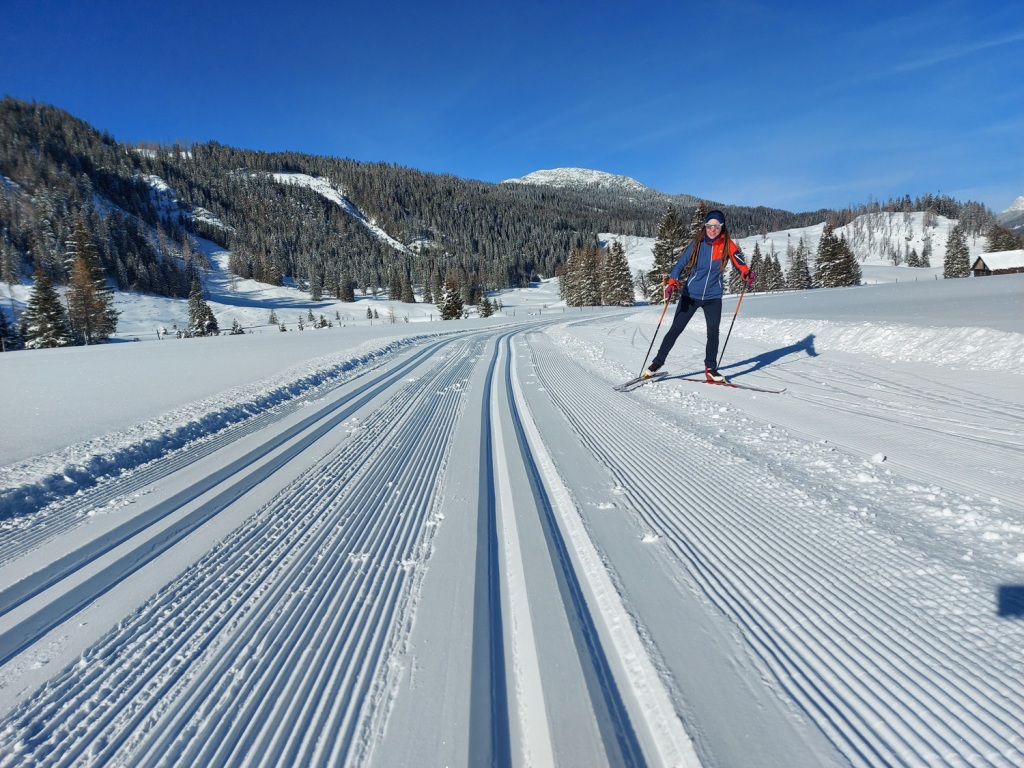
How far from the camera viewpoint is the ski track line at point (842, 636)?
1.23 metres

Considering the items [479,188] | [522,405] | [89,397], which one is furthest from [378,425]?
[479,188]

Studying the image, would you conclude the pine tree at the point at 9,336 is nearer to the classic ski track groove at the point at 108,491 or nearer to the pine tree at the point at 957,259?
the classic ski track groove at the point at 108,491

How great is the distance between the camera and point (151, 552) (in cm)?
245

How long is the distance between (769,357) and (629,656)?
278 inches

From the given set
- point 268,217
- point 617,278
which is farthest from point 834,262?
point 268,217

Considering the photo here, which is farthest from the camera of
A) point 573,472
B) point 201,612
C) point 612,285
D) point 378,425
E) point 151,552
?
point 612,285

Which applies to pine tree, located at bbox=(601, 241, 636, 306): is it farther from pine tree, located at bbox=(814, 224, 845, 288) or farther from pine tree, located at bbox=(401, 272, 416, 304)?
pine tree, located at bbox=(401, 272, 416, 304)

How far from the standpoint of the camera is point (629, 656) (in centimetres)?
159

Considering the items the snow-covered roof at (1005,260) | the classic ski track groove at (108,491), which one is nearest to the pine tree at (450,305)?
the classic ski track groove at (108,491)

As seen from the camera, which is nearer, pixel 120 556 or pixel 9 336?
pixel 120 556

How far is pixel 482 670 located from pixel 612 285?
5322 centimetres

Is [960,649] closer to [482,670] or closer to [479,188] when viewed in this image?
[482,670]

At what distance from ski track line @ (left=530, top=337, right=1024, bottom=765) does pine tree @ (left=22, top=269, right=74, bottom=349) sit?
44.1m

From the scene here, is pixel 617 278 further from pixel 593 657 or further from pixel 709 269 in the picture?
pixel 593 657
